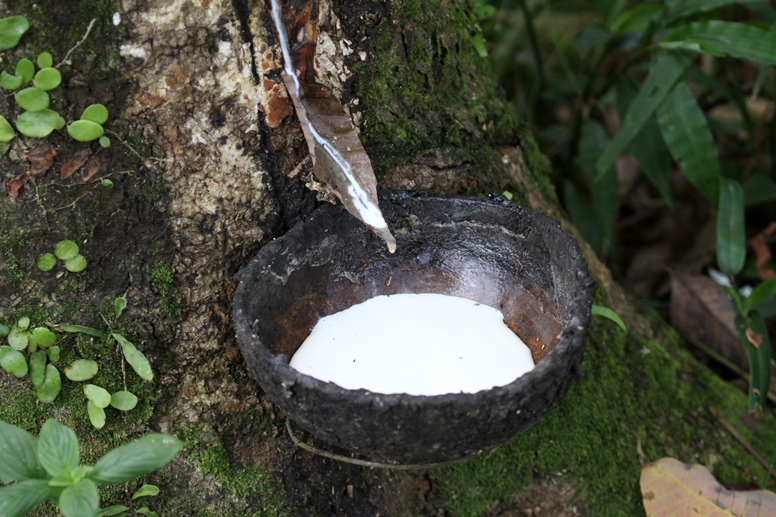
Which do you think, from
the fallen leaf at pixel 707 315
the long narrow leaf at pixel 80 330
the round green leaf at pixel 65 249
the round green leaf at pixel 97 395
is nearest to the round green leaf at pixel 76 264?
the round green leaf at pixel 65 249

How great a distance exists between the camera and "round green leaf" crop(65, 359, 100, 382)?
1515mm

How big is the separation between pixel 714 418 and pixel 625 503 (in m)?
0.49

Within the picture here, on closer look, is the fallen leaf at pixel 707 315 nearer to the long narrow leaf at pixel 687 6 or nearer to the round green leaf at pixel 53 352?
the long narrow leaf at pixel 687 6

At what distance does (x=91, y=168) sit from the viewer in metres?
1.46

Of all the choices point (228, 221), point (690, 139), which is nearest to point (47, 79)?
point (228, 221)

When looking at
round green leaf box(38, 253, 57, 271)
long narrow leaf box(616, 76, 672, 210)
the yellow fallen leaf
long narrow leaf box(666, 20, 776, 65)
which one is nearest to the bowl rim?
round green leaf box(38, 253, 57, 271)

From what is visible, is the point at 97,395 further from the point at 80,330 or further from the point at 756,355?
the point at 756,355

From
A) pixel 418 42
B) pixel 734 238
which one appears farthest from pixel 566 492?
pixel 418 42

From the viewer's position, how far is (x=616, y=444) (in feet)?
6.52

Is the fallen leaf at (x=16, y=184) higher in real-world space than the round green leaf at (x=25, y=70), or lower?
lower

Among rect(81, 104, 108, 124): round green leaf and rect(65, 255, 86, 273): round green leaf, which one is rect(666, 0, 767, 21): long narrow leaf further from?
rect(65, 255, 86, 273): round green leaf

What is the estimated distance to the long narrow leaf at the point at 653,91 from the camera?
2426 millimetres

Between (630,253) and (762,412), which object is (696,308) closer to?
(762,412)

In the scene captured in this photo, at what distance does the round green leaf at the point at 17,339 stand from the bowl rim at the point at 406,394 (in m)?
0.46
